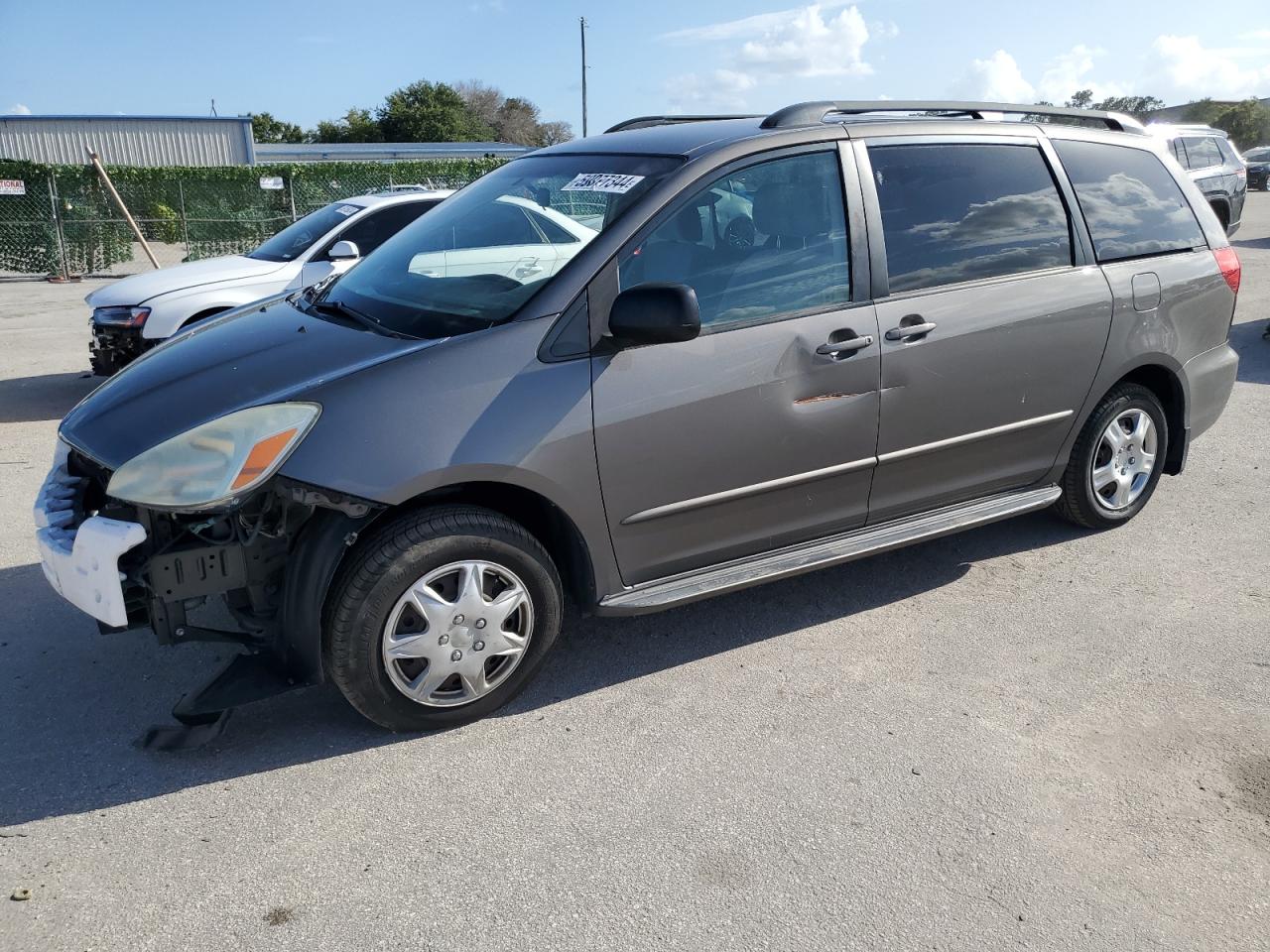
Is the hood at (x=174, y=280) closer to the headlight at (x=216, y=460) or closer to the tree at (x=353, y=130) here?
the headlight at (x=216, y=460)

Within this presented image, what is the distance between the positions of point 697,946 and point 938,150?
319 cm

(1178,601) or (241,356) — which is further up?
(241,356)

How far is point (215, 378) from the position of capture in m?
3.46

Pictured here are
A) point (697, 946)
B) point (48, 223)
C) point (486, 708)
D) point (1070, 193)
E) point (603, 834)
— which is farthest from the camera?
point (48, 223)

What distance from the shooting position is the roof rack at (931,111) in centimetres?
402

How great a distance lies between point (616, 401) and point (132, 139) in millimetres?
37401

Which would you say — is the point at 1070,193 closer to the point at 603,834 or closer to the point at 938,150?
the point at 938,150

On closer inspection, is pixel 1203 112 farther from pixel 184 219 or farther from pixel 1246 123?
pixel 184 219

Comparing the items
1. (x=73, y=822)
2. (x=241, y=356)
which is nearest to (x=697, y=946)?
(x=73, y=822)

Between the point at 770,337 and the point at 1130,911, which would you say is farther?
the point at 770,337

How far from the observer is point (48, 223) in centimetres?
1880

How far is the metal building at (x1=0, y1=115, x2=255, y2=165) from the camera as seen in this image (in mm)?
33969

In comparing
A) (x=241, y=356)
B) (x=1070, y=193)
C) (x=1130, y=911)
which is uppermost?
(x=1070, y=193)

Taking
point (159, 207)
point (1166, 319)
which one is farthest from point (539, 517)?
point (159, 207)
